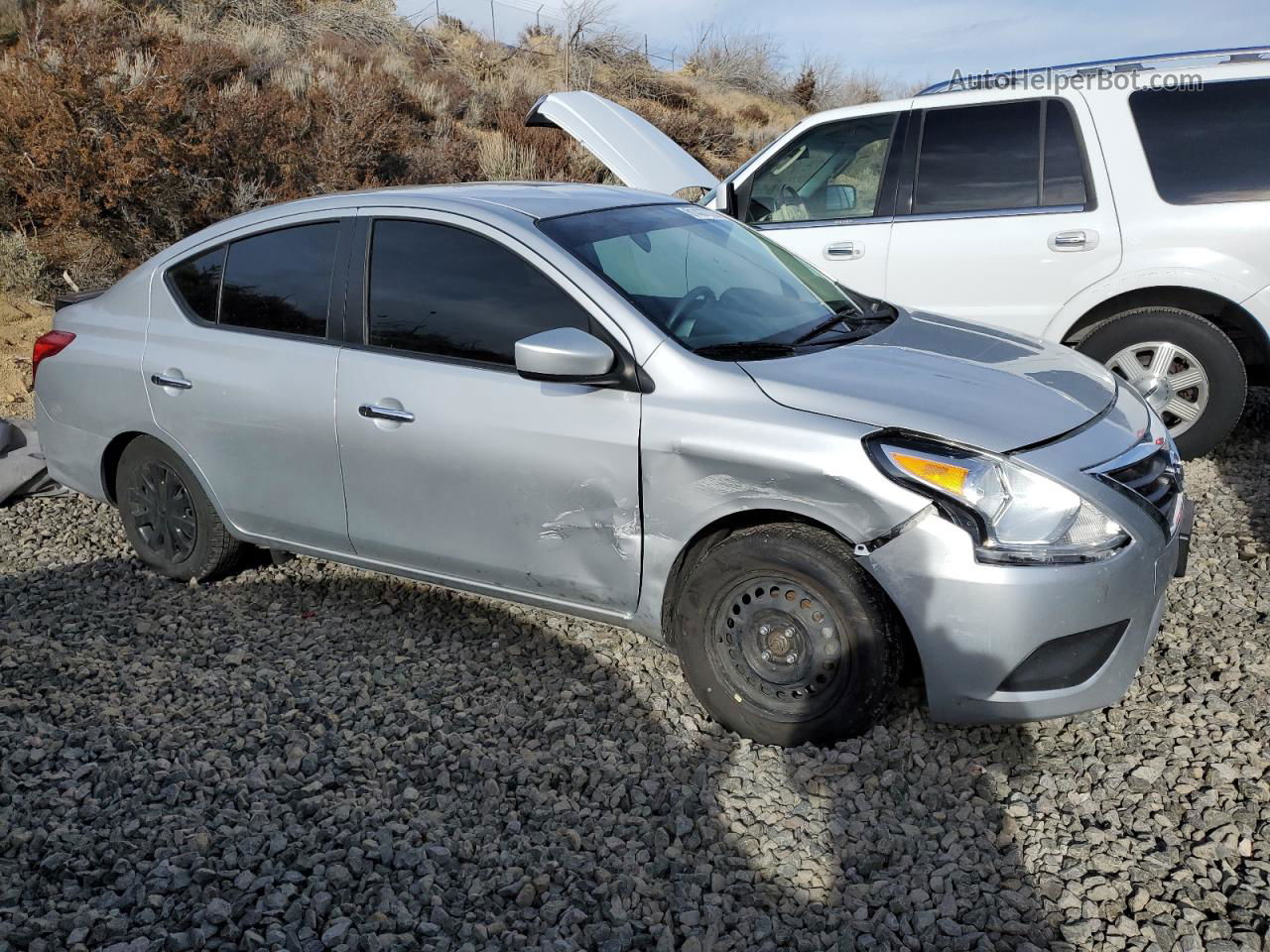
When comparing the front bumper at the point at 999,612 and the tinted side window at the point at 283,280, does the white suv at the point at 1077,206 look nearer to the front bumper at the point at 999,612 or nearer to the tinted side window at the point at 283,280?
the tinted side window at the point at 283,280

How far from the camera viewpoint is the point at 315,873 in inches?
117

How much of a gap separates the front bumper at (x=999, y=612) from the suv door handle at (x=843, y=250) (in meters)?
3.56

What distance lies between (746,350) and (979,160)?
11.1 feet

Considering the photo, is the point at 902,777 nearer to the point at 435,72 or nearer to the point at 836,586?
the point at 836,586

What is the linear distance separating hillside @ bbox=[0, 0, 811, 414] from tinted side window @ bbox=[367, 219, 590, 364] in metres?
→ 5.54

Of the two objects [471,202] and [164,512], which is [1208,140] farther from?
[164,512]

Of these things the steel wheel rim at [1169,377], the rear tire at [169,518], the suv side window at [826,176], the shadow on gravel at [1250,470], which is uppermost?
the suv side window at [826,176]

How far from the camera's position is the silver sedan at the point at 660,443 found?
320 cm

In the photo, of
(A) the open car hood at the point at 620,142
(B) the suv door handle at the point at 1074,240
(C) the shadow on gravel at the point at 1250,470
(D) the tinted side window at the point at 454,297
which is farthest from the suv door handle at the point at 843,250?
(D) the tinted side window at the point at 454,297

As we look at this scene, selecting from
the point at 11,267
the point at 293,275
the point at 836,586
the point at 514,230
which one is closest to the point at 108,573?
the point at 293,275

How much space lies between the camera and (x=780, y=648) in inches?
136

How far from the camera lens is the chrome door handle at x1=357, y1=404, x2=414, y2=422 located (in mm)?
3993

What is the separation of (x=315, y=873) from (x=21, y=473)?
446cm

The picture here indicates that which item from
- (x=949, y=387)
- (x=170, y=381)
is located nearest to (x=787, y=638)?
(x=949, y=387)
